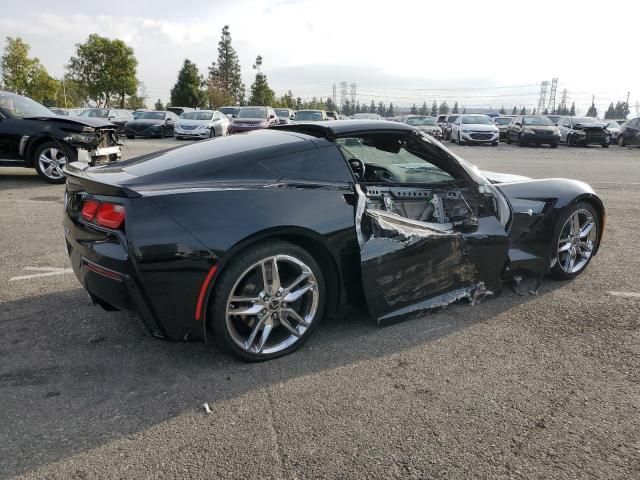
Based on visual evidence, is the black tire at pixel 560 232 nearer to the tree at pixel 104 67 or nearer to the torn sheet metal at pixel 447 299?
the torn sheet metal at pixel 447 299

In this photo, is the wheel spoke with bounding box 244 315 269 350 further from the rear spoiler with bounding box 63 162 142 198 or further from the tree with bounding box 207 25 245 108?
the tree with bounding box 207 25 245 108

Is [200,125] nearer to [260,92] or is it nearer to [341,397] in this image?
[341,397]

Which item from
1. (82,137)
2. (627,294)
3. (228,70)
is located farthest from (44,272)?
(228,70)

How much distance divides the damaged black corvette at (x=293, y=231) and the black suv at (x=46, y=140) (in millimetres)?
5928

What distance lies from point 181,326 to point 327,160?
138cm

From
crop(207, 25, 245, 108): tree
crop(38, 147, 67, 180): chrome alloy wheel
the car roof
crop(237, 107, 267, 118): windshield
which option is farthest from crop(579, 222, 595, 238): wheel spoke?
crop(207, 25, 245, 108): tree

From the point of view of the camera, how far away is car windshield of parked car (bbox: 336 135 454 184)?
3.67m

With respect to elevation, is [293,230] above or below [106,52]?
below

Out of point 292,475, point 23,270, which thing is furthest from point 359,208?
point 23,270

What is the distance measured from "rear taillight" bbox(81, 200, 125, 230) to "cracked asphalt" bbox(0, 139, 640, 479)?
843mm

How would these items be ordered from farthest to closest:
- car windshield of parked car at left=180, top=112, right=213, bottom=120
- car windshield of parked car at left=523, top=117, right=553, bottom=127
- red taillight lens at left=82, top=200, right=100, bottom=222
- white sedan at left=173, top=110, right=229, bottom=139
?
car windshield of parked car at left=523, top=117, right=553, bottom=127 < car windshield of parked car at left=180, top=112, right=213, bottom=120 < white sedan at left=173, top=110, right=229, bottom=139 < red taillight lens at left=82, top=200, right=100, bottom=222

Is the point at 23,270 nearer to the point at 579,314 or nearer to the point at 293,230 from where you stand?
the point at 293,230

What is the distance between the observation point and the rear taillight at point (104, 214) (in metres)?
2.67

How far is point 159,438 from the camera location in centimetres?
228
